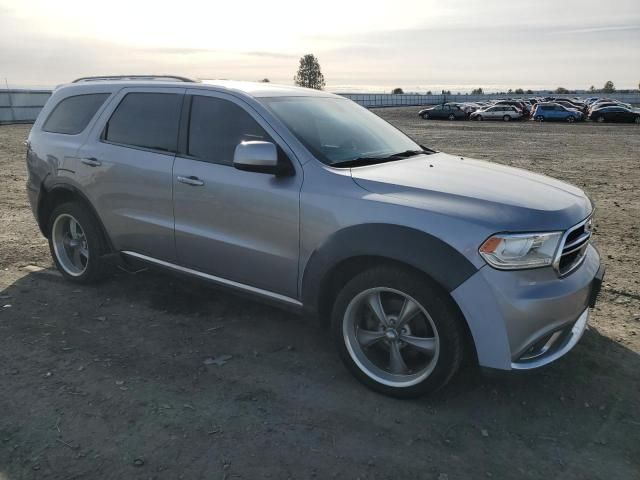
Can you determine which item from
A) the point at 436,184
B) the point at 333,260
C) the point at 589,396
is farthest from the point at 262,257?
the point at 589,396

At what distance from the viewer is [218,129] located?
395 cm

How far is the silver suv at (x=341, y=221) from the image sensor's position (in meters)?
2.90

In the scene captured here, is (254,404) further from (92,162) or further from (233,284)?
(92,162)

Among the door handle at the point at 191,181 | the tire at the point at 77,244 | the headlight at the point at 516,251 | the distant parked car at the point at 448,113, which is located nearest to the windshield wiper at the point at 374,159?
the door handle at the point at 191,181

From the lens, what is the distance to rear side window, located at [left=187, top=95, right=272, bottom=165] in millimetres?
3805

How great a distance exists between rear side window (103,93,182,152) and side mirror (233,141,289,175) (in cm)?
94

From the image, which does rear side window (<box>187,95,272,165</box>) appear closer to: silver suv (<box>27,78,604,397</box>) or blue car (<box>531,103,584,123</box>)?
silver suv (<box>27,78,604,397</box>)

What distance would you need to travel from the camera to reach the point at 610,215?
25.8 ft

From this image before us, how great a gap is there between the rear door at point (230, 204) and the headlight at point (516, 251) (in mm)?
1228

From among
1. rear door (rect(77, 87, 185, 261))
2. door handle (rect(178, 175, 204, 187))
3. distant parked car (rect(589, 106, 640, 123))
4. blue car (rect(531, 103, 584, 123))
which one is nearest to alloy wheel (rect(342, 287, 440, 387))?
door handle (rect(178, 175, 204, 187))

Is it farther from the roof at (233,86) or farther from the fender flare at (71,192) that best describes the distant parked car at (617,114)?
the fender flare at (71,192)

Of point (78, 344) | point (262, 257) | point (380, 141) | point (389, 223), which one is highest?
point (380, 141)

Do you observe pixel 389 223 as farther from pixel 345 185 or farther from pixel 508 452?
pixel 508 452

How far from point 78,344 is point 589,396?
355 centimetres
